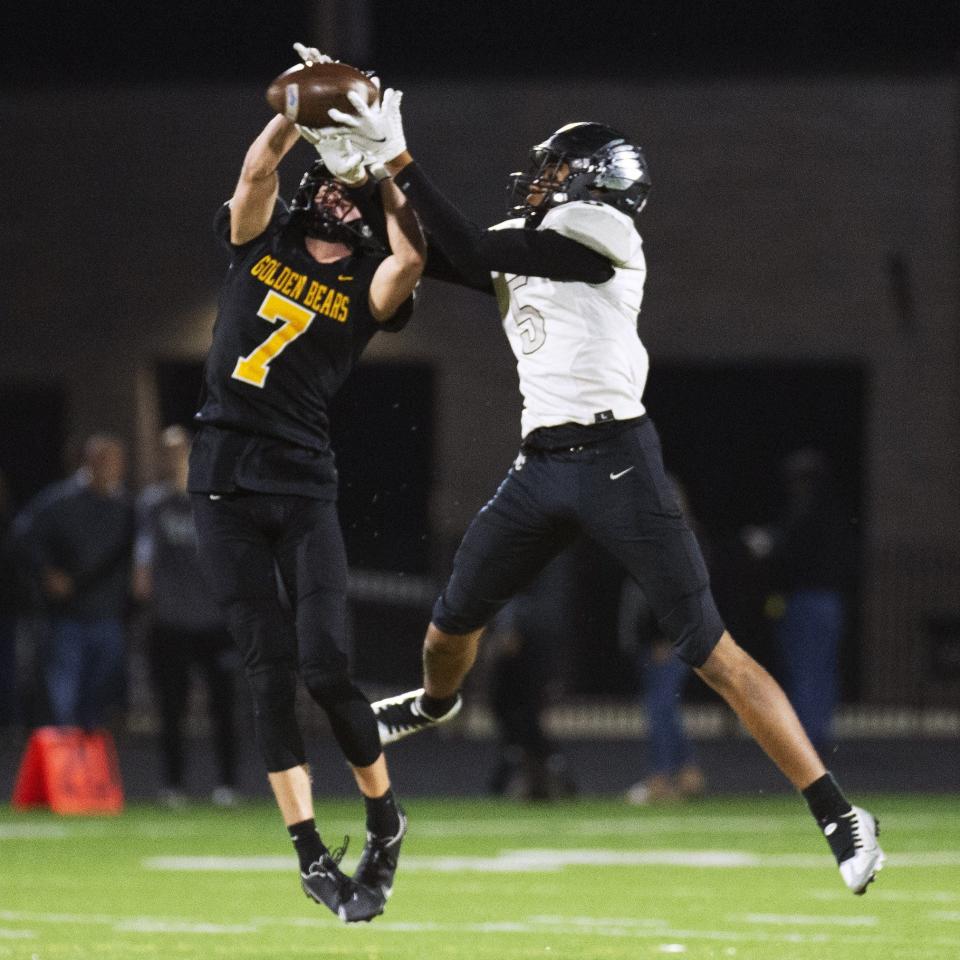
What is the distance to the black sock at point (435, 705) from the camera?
28.9 feet

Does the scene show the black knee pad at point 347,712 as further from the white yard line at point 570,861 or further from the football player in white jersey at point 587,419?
the white yard line at point 570,861

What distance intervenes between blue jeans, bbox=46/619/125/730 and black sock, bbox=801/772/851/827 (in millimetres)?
7705

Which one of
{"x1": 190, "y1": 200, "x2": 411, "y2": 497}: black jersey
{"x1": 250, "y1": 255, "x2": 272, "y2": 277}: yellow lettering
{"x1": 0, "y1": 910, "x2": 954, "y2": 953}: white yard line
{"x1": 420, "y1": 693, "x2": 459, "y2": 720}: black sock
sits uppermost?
{"x1": 250, "y1": 255, "x2": 272, "y2": 277}: yellow lettering

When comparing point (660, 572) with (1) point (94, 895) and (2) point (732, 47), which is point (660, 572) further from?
(2) point (732, 47)

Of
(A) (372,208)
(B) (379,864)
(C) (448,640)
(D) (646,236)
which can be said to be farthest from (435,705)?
(D) (646,236)

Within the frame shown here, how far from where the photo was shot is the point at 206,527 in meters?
8.38

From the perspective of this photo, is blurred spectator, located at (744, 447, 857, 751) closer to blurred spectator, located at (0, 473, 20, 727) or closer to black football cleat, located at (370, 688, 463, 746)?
blurred spectator, located at (0, 473, 20, 727)

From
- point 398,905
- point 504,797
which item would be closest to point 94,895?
point 398,905

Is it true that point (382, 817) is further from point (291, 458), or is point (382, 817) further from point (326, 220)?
point (326, 220)

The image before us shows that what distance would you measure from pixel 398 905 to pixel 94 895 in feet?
4.35

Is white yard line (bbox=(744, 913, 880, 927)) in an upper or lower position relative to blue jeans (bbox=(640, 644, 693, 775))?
upper

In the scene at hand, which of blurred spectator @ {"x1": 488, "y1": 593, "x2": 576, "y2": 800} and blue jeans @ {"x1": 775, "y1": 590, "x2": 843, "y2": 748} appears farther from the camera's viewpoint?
blue jeans @ {"x1": 775, "y1": 590, "x2": 843, "y2": 748}

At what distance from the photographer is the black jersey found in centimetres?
831

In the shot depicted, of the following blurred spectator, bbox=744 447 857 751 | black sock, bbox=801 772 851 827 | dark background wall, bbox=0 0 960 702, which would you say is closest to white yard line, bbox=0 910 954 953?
black sock, bbox=801 772 851 827
